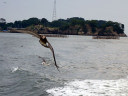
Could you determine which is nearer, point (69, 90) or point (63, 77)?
point (69, 90)

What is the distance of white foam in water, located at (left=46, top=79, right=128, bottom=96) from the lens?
1931cm

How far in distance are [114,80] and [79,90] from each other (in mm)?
5718

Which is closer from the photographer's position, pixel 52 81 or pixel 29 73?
pixel 52 81

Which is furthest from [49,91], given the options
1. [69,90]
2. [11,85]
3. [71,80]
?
[71,80]

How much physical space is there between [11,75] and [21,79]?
214 centimetres

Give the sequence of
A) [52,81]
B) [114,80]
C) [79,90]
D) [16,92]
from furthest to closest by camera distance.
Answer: [114,80]
[52,81]
[79,90]
[16,92]

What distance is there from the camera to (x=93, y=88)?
830 inches

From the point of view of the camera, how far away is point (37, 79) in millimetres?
23359

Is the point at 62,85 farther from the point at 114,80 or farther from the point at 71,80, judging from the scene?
the point at 114,80

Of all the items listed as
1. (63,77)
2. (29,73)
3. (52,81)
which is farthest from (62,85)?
(29,73)

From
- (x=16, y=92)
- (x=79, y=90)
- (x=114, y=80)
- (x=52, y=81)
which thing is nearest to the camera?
(x=16, y=92)

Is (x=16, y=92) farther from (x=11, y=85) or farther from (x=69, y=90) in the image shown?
(x=69, y=90)

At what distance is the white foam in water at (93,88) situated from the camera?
63.4 feet

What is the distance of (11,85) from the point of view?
20.9m
